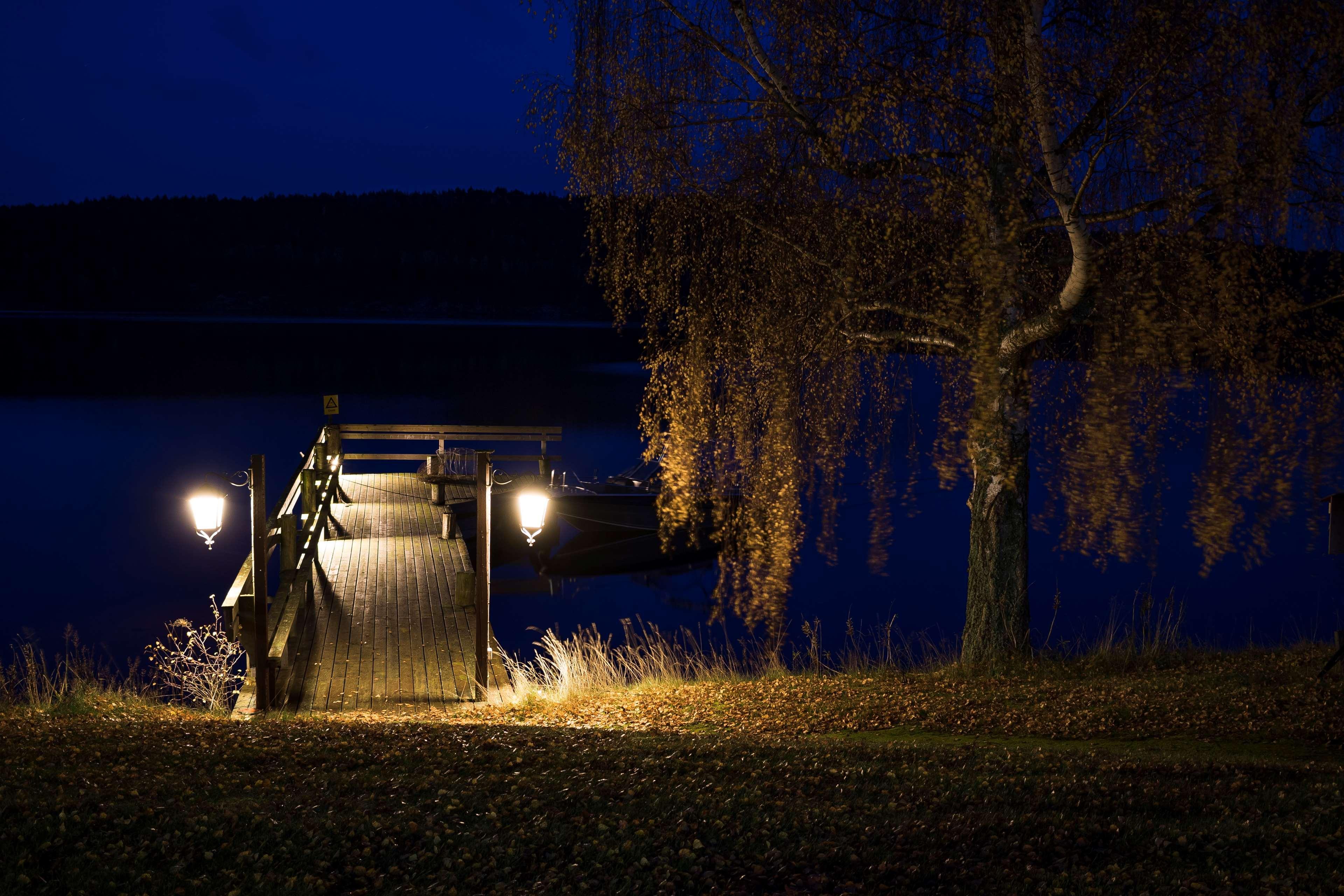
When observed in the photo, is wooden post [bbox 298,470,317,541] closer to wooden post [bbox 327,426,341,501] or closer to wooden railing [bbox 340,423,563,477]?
wooden post [bbox 327,426,341,501]

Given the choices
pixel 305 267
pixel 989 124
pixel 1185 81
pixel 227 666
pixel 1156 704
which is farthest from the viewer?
pixel 305 267

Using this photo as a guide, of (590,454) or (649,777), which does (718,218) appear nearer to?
(649,777)

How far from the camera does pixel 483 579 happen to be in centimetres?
851

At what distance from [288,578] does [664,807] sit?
6.17 m

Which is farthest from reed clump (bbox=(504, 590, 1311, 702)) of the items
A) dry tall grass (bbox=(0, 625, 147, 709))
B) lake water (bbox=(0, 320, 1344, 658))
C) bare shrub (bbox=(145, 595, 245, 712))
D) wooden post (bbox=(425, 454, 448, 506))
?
wooden post (bbox=(425, 454, 448, 506))

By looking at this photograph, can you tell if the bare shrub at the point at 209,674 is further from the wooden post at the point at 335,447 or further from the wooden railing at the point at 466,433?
the wooden railing at the point at 466,433

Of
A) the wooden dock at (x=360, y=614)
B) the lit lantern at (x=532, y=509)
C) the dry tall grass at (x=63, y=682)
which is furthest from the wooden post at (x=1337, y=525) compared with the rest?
the dry tall grass at (x=63, y=682)

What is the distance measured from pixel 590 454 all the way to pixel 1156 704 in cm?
2884

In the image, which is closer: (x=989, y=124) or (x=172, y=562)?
(x=989, y=124)

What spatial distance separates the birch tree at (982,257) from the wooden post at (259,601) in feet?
9.52

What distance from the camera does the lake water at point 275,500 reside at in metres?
18.8

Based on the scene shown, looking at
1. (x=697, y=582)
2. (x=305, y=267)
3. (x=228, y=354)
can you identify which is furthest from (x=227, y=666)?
(x=305, y=267)

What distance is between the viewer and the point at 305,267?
12606cm

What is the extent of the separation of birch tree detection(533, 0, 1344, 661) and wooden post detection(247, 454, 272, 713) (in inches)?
114
